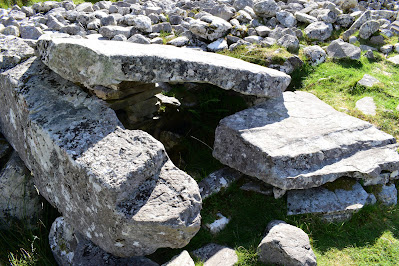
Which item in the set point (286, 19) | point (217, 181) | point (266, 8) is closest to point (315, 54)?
point (286, 19)

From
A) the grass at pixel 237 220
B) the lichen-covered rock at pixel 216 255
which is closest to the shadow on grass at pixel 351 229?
the grass at pixel 237 220

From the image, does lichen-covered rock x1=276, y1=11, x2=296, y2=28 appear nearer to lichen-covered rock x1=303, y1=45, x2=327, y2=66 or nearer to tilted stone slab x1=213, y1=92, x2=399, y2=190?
lichen-covered rock x1=303, y1=45, x2=327, y2=66

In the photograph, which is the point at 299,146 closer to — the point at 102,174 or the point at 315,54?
the point at 102,174

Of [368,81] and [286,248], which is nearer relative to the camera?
[286,248]

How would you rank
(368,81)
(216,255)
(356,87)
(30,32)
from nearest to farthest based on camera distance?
(216,255)
(356,87)
(368,81)
(30,32)

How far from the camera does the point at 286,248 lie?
161 inches

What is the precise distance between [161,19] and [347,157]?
5726 millimetres

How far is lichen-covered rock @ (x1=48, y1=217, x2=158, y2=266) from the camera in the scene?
398 centimetres

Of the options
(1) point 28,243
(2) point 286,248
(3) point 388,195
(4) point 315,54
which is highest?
(4) point 315,54

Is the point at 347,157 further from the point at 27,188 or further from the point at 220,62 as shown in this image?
the point at 27,188

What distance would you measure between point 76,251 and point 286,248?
236 centimetres

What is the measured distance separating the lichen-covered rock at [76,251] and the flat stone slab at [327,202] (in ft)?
6.74

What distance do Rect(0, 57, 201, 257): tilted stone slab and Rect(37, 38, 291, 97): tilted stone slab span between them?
43 cm

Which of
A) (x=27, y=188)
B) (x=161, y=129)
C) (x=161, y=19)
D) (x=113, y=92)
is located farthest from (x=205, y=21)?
(x=27, y=188)
